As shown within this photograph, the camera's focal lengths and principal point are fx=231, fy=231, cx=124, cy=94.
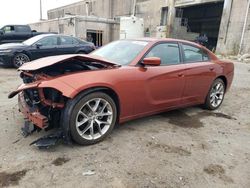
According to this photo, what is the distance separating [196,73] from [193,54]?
0.43 metres

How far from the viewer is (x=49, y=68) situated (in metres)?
3.24

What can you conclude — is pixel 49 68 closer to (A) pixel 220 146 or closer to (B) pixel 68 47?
(A) pixel 220 146

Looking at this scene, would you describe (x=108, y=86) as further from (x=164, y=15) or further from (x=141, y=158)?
(x=164, y=15)

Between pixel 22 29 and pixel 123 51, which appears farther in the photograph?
pixel 22 29

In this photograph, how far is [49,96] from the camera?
297cm

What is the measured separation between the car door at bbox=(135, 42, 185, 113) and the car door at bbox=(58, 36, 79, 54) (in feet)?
21.5

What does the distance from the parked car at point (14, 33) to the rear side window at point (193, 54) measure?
11.4 m

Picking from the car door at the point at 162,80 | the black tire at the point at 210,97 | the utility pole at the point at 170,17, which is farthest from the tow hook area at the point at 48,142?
the utility pole at the point at 170,17

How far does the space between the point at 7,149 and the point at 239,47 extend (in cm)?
1726

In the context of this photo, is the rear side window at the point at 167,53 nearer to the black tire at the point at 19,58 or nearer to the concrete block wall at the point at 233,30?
the black tire at the point at 19,58

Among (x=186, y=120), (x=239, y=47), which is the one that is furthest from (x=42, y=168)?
(x=239, y=47)

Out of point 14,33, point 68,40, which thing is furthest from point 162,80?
point 14,33

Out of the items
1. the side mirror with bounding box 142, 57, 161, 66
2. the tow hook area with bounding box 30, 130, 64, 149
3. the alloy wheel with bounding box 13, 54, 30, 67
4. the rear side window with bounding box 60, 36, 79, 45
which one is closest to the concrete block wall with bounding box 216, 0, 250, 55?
the rear side window with bounding box 60, 36, 79, 45

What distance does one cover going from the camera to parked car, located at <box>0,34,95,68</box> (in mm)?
8648
